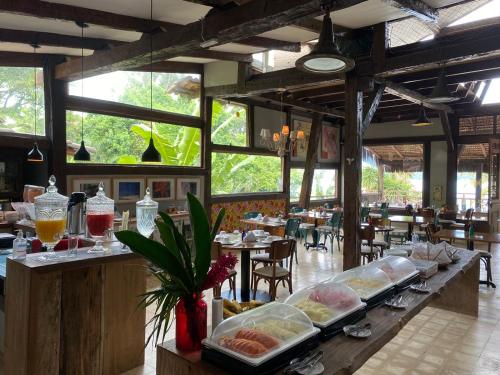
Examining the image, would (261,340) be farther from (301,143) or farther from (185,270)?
(301,143)

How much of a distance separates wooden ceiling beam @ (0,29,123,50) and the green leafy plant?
4861 mm

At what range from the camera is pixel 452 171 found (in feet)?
35.2

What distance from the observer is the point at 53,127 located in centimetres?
606

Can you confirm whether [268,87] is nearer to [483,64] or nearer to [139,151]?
[139,151]

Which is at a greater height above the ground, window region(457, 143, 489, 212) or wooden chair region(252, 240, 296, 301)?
window region(457, 143, 489, 212)

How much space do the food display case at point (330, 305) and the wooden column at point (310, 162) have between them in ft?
28.6

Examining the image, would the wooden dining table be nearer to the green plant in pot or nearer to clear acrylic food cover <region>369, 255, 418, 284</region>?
clear acrylic food cover <region>369, 255, 418, 284</region>

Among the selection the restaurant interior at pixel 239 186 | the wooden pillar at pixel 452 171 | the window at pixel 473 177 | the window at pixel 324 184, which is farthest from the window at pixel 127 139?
the window at pixel 473 177

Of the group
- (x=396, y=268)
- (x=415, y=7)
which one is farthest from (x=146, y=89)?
(x=396, y=268)

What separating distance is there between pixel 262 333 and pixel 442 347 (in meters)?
2.85

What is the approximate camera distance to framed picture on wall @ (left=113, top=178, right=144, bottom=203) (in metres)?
6.85

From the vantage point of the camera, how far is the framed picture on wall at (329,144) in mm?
12258

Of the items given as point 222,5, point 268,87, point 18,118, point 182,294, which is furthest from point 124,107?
point 182,294

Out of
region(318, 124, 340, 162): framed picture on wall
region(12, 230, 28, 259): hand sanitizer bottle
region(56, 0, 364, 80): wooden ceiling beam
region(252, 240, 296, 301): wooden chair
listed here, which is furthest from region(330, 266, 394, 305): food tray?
region(318, 124, 340, 162): framed picture on wall
